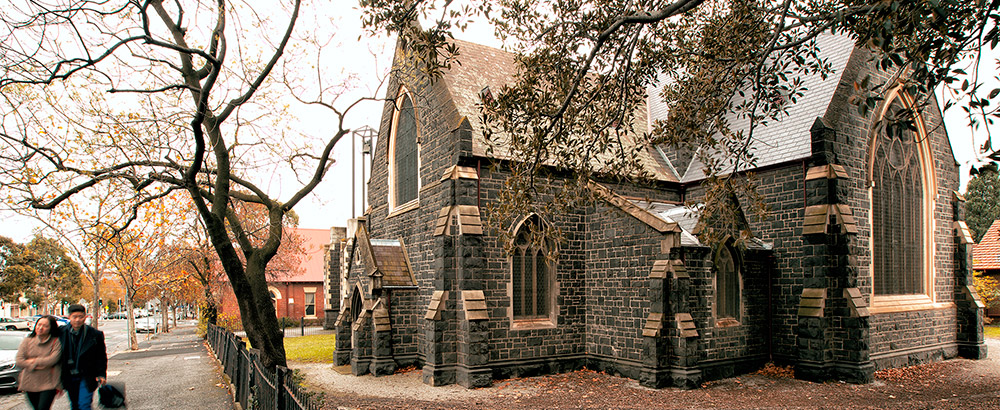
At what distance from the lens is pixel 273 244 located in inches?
466

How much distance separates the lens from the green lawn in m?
19.3

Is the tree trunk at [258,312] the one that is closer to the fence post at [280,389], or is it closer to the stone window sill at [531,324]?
the fence post at [280,389]

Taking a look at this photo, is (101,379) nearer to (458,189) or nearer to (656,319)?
(458,189)

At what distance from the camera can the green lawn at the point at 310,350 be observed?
19281 millimetres

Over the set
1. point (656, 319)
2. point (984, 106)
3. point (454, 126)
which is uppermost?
point (454, 126)

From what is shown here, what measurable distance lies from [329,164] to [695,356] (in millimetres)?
9012

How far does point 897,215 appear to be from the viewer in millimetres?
17156

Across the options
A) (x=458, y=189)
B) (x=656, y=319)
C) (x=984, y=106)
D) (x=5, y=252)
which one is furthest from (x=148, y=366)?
(x=5, y=252)

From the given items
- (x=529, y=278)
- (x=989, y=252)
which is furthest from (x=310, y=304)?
(x=989, y=252)

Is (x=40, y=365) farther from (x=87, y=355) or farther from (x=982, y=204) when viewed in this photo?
(x=982, y=204)

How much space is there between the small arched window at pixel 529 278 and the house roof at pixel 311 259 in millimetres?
26593

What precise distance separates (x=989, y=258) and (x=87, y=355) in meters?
39.9

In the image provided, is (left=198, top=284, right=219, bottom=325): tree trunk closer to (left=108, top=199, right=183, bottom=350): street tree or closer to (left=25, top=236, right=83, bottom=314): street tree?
(left=108, top=199, right=183, bottom=350): street tree

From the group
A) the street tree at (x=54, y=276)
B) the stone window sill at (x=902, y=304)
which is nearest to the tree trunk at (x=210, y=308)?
the stone window sill at (x=902, y=304)
